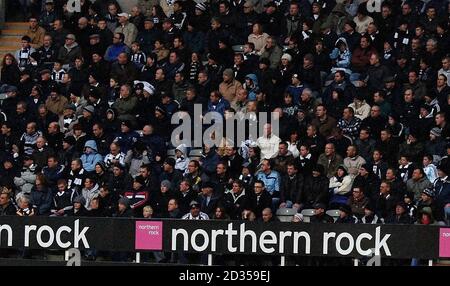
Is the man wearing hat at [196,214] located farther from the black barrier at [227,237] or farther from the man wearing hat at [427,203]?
the man wearing hat at [427,203]

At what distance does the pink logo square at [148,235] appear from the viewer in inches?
841

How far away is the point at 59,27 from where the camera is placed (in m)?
27.1

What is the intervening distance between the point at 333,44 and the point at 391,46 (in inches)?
42.1

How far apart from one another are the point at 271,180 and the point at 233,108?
83.3 inches

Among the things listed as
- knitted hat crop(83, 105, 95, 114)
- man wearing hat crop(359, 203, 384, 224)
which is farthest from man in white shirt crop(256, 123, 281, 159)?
knitted hat crop(83, 105, 95, 114)

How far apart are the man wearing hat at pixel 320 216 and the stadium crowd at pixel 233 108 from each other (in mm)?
22

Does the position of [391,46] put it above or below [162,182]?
above

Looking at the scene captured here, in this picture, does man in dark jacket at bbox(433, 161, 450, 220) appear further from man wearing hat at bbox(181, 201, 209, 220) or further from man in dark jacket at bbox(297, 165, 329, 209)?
man wearing hat at bbox(181, 201, 209, 220)

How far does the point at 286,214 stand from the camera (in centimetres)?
2203

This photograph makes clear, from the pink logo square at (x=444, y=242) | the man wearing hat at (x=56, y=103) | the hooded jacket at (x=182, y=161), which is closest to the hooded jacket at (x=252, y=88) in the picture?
the hooded jacket at (x=182, y=161)

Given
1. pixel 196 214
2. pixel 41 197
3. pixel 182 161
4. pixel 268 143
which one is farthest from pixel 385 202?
pixel 41 197
